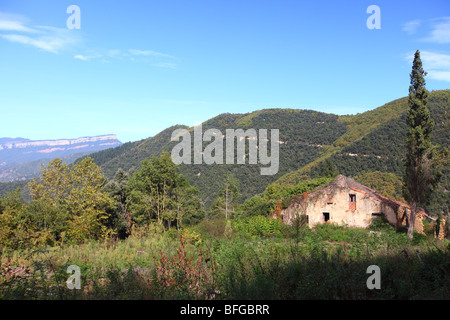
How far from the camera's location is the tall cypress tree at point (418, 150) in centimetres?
1557

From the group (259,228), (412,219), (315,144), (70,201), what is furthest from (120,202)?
(315,144)

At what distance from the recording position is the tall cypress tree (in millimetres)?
15570

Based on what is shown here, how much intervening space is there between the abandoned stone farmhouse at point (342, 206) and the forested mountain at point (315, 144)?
1024 centimetres

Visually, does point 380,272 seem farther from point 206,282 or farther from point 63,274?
point 63,274

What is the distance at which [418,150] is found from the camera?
1612 cm

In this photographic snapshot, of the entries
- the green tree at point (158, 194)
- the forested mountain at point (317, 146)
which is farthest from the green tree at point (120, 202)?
the forested mountain at point (317, 146)

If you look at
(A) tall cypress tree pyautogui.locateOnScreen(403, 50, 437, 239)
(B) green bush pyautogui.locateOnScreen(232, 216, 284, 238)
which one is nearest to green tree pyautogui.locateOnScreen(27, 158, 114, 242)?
(B) green bush pyautogui.locateOnScreen(232, 216, 284, 238)

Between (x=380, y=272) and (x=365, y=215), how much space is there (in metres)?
15.1

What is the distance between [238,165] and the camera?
83312 mm

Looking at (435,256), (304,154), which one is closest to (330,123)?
(304,154)

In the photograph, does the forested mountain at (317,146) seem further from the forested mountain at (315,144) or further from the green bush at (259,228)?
the green bush at (259,228)

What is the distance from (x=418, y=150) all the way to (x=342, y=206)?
17.5 feet

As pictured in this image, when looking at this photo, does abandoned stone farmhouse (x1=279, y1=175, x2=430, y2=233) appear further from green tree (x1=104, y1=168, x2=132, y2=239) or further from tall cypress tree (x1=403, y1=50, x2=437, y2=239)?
green tree (x1=104, y1=168, x2=132, y2=239)

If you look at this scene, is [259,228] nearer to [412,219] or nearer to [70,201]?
[412,219]
